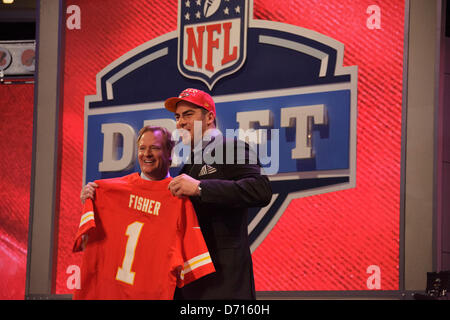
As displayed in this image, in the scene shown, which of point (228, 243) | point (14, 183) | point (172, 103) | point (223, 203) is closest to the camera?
point (223, 203)

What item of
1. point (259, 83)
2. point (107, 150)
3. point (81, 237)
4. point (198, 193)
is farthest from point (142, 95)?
point (198, 193)

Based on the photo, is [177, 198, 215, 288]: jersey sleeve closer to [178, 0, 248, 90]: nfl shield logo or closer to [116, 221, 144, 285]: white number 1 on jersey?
[116, 221, 144, 285]: white number 1 on jersey

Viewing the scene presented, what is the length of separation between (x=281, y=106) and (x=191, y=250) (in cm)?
192

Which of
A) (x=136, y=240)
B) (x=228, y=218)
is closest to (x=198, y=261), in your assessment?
(x=228, y=218)

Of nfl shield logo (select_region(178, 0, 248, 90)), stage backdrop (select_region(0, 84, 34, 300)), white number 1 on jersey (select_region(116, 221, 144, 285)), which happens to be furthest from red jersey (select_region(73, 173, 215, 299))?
stage backdrop (select_region(0, 84, 34, 300))

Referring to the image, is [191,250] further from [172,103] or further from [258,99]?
[258,99]

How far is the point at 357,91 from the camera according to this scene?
428cm

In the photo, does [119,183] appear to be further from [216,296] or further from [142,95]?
[142,95]

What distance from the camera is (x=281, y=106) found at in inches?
176

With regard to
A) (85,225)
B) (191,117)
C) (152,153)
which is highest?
(191,117)

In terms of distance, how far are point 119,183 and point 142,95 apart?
5.86ft

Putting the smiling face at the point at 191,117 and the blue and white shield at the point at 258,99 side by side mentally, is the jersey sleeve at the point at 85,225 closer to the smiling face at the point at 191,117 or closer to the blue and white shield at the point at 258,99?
the smiling face at the point at 191,117

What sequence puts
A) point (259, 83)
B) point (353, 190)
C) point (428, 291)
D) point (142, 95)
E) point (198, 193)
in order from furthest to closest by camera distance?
point (142, 95) → point (259, 83) → point (353, 190) → point (428, 291) → point (198, 193)

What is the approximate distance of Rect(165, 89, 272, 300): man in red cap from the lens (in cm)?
267
